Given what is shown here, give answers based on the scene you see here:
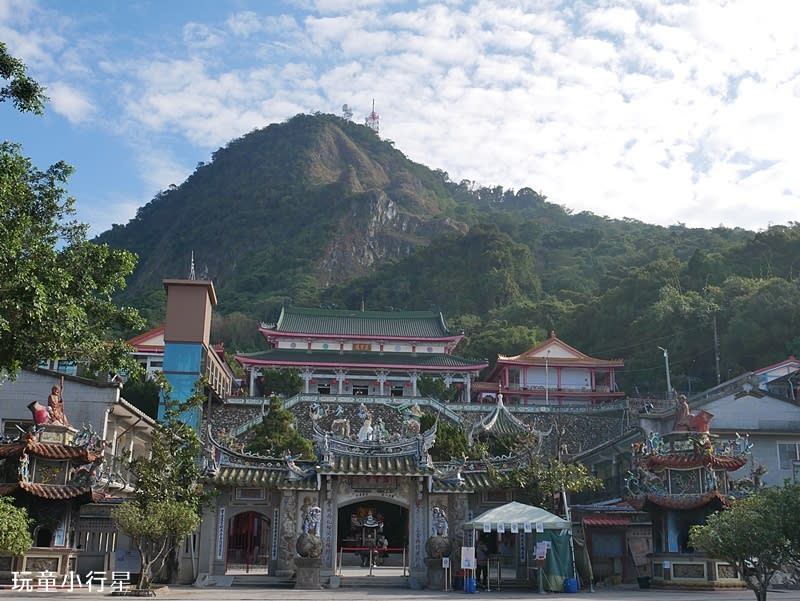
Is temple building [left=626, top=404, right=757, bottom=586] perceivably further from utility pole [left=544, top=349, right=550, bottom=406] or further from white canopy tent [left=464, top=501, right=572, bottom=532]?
utility pole [left=544, top=349, right=550, bottom=406]

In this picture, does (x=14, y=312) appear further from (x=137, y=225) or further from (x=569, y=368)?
(x=137, y=225)

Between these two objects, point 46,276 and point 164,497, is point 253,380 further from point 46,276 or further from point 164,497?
point 46,276

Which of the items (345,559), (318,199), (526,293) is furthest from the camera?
(318,199)

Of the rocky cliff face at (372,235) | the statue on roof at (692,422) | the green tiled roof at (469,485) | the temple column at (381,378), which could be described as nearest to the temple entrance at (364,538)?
the green tiled roof at (469,485)

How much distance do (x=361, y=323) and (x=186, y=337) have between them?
72.0 ft

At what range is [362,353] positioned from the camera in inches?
2365

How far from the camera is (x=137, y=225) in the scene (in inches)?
6275

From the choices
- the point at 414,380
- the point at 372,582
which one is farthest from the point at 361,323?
the point at 372,582

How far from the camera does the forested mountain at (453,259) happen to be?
62812 mm

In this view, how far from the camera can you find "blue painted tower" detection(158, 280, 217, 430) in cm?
4234

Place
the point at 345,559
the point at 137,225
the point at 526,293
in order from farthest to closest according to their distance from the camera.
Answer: the point at 137,225, the point at 526,293, the point at 345,559

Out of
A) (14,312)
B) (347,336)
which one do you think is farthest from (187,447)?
(347,336)

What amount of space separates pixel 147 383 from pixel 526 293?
185 ft

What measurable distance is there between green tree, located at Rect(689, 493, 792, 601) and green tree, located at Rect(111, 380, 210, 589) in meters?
11.4
